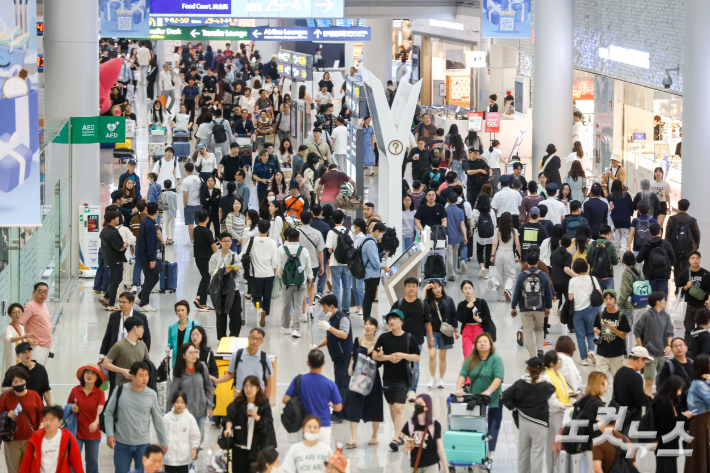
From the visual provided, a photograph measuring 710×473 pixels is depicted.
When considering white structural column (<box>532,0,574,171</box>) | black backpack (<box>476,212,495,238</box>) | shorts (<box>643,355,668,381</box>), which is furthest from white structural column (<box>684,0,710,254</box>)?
shorts (<box>643,355,668,381</box>)

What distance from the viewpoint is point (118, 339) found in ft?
33.5

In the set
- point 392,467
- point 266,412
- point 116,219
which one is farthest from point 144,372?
point 116,219

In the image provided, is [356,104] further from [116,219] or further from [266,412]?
[266,412]

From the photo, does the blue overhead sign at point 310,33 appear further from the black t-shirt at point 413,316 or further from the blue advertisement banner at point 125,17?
the black t-shirt at point 413,316

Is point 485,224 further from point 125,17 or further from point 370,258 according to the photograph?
point 125,17

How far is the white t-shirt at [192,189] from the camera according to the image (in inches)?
695

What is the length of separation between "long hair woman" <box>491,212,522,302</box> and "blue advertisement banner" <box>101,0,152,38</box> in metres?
8.87

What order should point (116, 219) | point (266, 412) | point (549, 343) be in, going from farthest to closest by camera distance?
1. point (116, 219)
2. point (549, 343)
3. point (266, 412)

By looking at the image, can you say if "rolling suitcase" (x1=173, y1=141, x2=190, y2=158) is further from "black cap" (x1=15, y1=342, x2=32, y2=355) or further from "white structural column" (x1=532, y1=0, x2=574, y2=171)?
"black cap" (x1=15, y1=342, x2=32, y2=355)

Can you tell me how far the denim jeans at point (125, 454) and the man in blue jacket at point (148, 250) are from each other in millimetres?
5777

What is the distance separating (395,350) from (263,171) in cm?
1028

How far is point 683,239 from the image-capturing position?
14.6 m

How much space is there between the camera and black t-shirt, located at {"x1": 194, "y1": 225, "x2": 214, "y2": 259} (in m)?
14.4

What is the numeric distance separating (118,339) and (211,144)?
14.2 m
